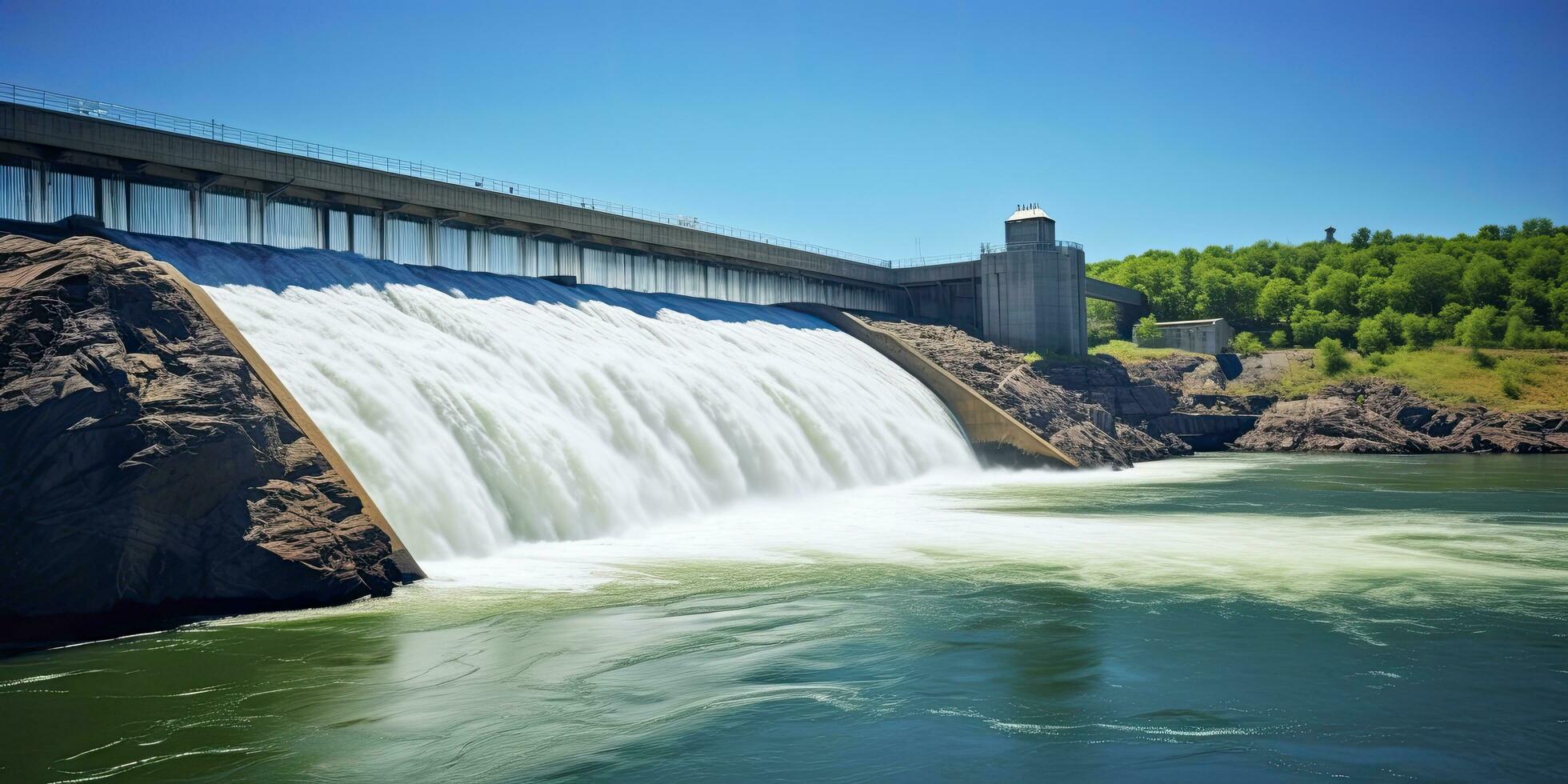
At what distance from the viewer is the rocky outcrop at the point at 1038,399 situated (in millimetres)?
44750

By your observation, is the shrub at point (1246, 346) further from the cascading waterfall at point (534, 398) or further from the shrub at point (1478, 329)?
the cascading waterfall at point (534, 398)

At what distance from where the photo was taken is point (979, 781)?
9023mm

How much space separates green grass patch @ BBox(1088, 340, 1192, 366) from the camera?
67.9m

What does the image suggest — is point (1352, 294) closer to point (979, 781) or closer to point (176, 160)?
point (176, 160)

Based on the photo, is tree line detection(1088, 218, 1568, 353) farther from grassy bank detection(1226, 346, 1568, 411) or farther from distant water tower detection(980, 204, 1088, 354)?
distant water tower detection(980, 204, 1088, 354)

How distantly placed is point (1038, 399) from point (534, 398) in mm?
26493

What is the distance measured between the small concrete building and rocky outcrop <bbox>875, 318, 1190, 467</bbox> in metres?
21.3

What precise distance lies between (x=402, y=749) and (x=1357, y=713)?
845 centimetres

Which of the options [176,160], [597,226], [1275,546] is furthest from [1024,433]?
[176,160]

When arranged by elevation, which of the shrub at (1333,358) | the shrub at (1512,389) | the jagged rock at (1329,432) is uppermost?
the shrub at (1333,358)

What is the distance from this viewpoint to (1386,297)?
85.0 metres

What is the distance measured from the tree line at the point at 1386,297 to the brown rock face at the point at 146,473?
211 feet

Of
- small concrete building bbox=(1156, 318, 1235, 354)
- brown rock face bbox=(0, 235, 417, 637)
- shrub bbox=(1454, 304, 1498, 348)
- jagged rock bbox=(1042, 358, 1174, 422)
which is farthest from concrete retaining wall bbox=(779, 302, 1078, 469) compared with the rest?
shrub bbox=(1454, 304, 1498, 348)

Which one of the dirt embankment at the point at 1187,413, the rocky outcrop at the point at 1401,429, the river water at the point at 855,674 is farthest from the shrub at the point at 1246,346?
the river water at the point at 855,674
